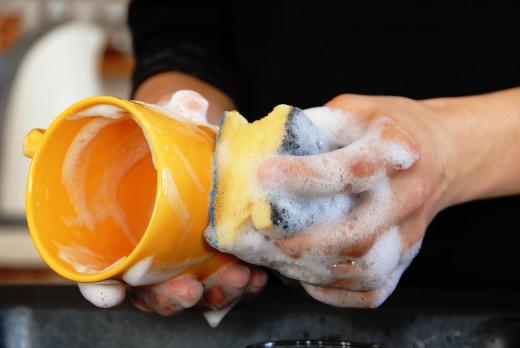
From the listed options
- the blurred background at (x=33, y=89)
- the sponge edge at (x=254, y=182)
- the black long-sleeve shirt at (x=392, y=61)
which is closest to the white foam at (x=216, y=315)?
the sponge edge at (x=254, y=182)

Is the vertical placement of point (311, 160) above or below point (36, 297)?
above

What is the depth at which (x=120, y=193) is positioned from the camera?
19.5 inches

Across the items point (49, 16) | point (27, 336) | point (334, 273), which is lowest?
point (49, 16)

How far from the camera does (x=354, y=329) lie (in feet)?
1.77

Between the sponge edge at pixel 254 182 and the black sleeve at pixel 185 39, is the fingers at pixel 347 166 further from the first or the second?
the black sleeve at pixel 185 39

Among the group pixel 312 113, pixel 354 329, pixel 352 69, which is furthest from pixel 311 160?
pixel 352 69

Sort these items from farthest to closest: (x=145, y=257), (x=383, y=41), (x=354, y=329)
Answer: (x=383, y=41), (x=354, y=329), (x=145, y=257)

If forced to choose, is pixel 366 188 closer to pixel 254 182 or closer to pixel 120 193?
pixel 254 182

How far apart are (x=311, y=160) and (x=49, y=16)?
1.75 metres

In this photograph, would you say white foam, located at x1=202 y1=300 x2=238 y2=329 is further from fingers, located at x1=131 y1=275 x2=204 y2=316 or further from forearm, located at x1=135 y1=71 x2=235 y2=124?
forearm, located at x1=135 y1=71 x2=235 y2=124

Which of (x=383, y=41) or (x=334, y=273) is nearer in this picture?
(x=334, y=273)

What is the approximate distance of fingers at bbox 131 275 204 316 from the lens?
1.53 ft

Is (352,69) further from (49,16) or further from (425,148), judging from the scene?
(49,16)

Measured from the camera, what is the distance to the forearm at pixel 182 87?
672 mm
